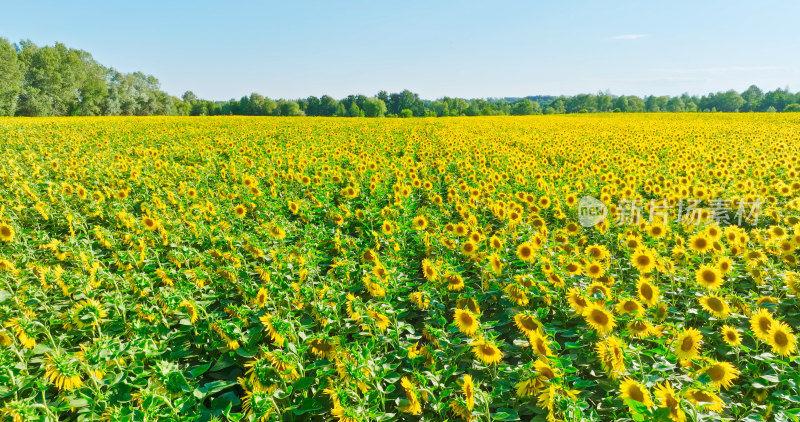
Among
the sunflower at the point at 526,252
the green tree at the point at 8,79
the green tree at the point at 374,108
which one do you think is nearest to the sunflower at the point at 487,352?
the sunflower at the point at 526,252

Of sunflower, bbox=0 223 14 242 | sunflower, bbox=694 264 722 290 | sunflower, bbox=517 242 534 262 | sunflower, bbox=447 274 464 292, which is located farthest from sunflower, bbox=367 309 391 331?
sunflower, bbox=0 223 14 242

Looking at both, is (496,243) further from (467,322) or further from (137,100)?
(137,100)

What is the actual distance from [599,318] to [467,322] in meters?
1.12

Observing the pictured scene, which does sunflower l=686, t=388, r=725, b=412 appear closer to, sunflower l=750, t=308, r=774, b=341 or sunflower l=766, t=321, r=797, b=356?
sunflower l=766, t=321, r=797, b=356

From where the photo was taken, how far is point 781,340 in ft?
9.53

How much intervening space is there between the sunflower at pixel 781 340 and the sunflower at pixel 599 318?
1098 mm

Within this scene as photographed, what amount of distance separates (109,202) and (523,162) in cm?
957

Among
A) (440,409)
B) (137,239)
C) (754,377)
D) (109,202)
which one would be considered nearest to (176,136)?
(109,202)

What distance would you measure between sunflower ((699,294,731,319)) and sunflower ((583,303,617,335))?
2.98 feet

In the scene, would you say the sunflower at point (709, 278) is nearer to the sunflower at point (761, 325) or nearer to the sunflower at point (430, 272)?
the sunflower at point (761, 325)

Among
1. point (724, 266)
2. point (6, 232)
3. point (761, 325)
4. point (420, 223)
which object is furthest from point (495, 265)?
point (6, 232)

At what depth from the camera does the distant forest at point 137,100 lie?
54250mm

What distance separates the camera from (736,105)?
8719 centimetres

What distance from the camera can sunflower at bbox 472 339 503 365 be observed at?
284 centimetres
